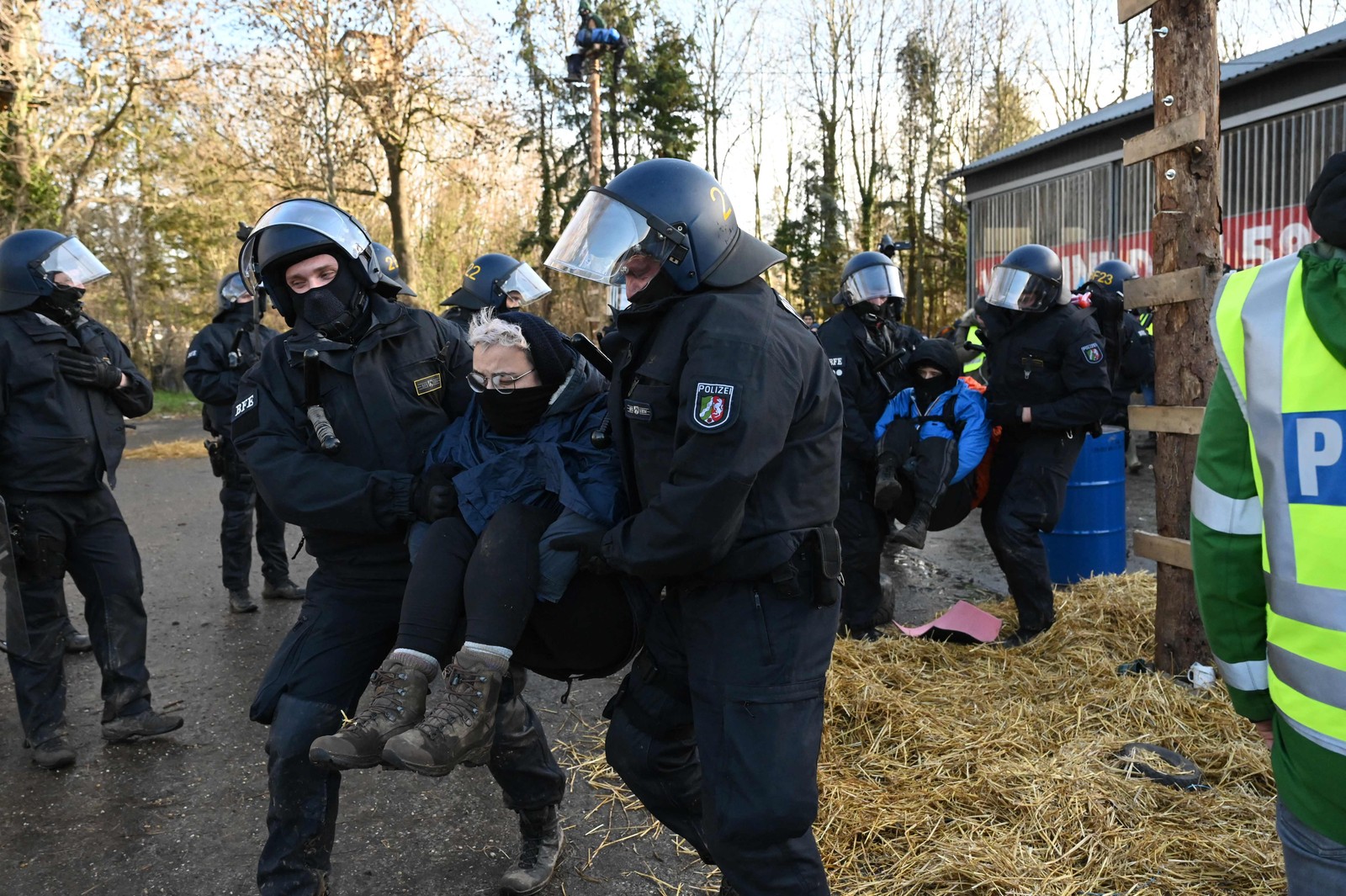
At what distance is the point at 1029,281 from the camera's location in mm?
5520

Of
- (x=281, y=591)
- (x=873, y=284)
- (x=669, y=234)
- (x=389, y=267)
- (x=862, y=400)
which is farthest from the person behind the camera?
(x=281, y=591)

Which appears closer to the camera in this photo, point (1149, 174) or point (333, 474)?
point (333, 474)

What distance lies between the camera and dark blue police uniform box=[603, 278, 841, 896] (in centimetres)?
215

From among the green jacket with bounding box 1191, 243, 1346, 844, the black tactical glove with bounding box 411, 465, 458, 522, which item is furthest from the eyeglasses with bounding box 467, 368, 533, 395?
the green jacket with bounding box 1191, 243, 1346, 844

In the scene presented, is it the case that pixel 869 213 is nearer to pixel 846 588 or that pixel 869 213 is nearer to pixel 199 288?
pixel 199 288

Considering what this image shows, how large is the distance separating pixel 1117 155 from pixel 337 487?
627 inches

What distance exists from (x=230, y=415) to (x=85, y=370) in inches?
85.9

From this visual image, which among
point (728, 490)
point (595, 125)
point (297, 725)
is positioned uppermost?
point (595, 125)

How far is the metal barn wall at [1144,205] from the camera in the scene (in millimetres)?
12359

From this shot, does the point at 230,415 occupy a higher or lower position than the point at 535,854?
higher

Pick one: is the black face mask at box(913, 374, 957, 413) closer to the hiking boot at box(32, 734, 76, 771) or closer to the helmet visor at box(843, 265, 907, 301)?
the helmet visor at box(843, 265, 907, 301)

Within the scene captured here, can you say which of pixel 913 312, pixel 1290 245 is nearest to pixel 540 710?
pixel 1290 245

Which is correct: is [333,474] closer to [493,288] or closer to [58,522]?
[58,522]

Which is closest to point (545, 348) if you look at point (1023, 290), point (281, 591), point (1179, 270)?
point (1179, 270)
